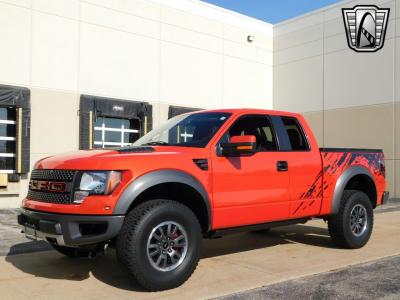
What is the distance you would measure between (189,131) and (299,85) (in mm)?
14580

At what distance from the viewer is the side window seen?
6038 millimetres

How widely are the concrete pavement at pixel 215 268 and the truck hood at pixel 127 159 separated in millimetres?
1251

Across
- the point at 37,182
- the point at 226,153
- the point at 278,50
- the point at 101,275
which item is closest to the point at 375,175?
the point at 226,153

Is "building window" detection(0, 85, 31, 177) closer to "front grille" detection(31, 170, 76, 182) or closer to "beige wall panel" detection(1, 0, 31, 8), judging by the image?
"beige wall panel" detection(1, 0, 31, 8)

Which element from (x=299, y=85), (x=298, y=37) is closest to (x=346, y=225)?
(x=299, y=85)

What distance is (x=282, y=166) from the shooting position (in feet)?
20.1

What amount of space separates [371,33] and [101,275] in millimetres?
15139

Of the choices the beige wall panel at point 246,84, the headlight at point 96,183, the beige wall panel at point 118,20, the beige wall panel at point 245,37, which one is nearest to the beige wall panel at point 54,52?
the beige wall panel at point 118,20

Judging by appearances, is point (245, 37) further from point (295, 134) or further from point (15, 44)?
point (295, 134)

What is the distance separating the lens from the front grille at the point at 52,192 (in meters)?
4.79

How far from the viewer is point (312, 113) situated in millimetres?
19359

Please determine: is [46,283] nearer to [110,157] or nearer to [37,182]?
[37,182]

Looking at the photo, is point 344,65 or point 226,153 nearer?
Answer: point 226,153

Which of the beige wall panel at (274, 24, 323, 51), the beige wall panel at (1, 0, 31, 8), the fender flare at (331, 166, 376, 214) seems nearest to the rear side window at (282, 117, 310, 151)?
the fender flare at (331, 166, 376, 214)
